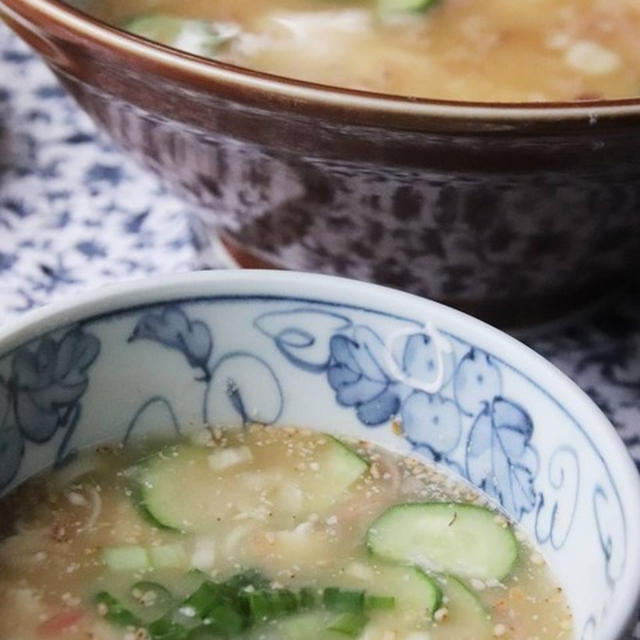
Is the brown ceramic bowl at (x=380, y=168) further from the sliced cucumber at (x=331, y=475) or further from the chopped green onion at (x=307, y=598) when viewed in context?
the chopped green onion at (x=307, y=598)

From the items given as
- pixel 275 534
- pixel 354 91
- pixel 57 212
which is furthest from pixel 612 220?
pixel 57 212

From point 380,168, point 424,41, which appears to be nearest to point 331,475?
point 380,168

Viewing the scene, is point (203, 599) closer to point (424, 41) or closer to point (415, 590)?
point (415, 590)

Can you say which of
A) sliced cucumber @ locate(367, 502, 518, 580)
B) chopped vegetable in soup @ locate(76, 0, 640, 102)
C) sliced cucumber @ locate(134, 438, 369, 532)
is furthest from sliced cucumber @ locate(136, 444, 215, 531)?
chopped vegetable in soup @ locate(76, 0, 640, 102)

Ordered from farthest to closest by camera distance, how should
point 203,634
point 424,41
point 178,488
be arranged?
point 424,41 < point 178,488 < point 203,634

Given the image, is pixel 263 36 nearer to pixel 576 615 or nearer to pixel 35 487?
pixel 35 487
